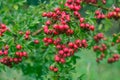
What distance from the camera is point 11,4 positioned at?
5.11 metres

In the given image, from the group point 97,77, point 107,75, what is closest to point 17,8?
point 97,77

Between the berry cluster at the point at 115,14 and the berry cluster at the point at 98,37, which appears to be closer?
the berry cluster at the point at 115,14

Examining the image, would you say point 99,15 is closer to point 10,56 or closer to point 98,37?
point 98,37

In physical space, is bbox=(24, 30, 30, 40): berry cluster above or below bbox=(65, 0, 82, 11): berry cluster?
below

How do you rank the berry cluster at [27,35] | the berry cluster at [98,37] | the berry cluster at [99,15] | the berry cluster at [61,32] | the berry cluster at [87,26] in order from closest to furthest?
the berry cluster at [61,32]
the berry cluster at [87,26]
the berry cluster at [27,35]
the berry cluster at [99,15]
the berry cluster at [98,37]

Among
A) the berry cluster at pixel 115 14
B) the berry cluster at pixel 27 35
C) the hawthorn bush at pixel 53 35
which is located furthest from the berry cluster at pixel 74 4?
the berry cluster at pixel 27 35

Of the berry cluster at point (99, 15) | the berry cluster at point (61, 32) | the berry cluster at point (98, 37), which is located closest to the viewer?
the berry cluster at point (61, 32)

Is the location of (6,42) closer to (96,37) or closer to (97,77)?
(96,37)

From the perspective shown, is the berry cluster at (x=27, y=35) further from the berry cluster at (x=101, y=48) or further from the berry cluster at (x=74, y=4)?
the berry cluster at (x=101, y=48)

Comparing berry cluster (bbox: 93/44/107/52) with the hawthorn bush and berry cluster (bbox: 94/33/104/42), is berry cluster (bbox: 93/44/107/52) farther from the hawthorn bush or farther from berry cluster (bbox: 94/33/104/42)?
berry cluster (bbox: 94/33/104/42)

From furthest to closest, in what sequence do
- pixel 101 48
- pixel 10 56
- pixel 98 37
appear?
1. pixel 101 48
2. pixel 98 37
3. pixel 10 56

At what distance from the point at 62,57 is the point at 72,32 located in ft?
0.83

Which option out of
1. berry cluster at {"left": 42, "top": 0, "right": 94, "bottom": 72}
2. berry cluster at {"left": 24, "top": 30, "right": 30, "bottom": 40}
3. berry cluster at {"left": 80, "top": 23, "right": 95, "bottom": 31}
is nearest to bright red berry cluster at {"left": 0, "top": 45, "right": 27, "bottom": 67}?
berry cluster at {"left": 24, "top": 30, "right": 30, "bottom": 40}

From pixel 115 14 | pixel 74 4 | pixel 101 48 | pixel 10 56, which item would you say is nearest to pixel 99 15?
pixel 115 14
